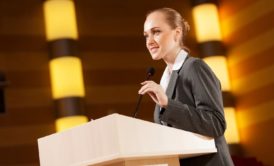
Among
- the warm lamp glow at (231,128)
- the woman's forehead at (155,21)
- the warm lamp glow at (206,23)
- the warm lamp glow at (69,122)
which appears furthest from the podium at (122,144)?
the warm lamp glow at (206,23)

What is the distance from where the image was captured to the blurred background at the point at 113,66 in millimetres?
4522

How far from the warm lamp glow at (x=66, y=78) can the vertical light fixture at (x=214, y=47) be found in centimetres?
132

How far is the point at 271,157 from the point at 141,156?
369 cm

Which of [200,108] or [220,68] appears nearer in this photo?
[200,108]

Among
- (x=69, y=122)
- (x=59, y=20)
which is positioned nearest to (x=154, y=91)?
(x=69, y=122)

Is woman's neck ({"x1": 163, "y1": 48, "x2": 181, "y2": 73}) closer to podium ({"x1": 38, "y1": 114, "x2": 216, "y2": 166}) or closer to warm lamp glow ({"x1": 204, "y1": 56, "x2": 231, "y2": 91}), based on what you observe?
podium ({"x1": 38, "y1": 114, "x2": 216, "y2": 166})

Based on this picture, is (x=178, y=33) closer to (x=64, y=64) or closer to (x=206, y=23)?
(x=64, y=64)

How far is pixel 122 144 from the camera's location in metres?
1.36

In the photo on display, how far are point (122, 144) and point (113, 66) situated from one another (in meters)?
3.60

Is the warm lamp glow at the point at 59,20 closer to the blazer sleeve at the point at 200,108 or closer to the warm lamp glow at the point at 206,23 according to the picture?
the warm lamp glow at the point at 206,23

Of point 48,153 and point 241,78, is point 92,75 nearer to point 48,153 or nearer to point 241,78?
point 241,78

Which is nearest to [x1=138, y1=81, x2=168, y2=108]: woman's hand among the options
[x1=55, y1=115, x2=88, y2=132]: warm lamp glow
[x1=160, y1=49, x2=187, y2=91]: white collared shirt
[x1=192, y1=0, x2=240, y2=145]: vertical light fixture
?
[x1=160, y1=49, x2=187, y2=91]: white collared shirt

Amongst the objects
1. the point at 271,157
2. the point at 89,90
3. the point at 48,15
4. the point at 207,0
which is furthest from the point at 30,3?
the point at 271,157

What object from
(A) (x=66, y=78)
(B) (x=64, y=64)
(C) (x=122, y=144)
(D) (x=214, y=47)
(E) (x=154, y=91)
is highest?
(D) (x=214, y=47)
